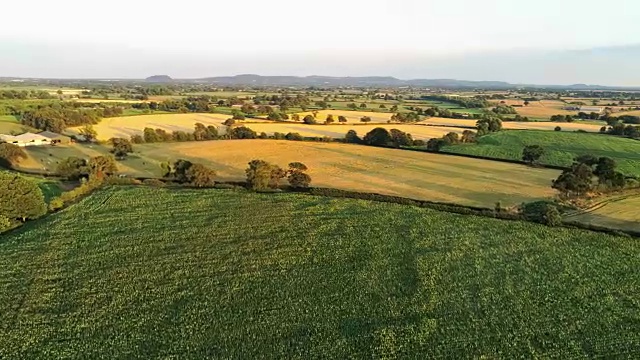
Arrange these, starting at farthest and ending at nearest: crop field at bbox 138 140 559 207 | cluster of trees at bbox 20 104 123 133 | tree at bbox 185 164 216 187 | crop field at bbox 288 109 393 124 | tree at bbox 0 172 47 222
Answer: crop field at bbox 288 109 393 124 → cluster of trees at bbox 20 104 123 133 → tree at bbox 185 164 216 187 → crop field at bbox 138 140 559 207 → tree at bbox 0 172 47 222

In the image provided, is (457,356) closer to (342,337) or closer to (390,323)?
(390,323)

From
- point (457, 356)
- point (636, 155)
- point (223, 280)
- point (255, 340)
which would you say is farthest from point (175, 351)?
point (636, 155)

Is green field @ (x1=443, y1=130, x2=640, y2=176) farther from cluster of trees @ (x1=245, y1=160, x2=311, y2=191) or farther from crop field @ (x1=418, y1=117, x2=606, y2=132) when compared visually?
cluster of trees @ (x1=245, y1=160, x2=311, y2=191)

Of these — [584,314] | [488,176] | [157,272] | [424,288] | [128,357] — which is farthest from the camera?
[488,176]

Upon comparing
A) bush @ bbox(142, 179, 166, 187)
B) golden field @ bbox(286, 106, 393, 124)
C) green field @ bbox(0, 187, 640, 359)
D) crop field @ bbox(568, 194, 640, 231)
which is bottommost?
green field @ bbox(0, 187, 640, 359)

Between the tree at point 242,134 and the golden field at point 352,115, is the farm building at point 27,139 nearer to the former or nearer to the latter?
the tree at point 242,134

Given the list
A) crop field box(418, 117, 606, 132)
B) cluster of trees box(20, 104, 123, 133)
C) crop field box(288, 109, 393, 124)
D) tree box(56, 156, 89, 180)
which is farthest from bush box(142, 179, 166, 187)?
crop field box(418, 117, 606, 132)

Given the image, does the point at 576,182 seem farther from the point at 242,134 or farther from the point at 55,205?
the point at 242,134
